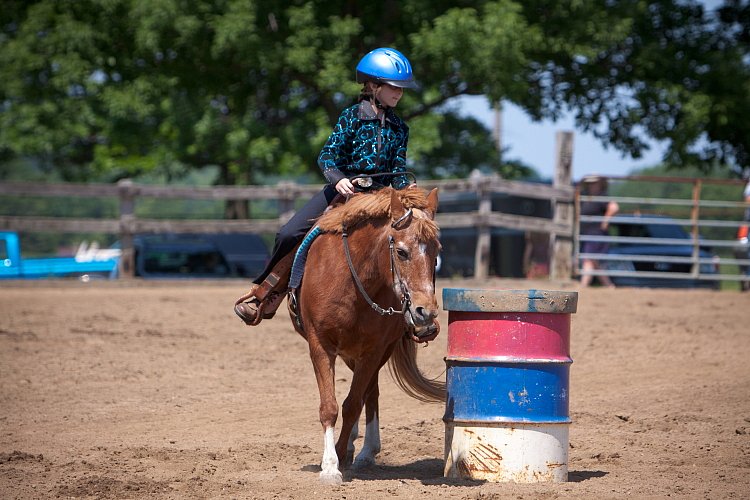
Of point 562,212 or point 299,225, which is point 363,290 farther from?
point 562,212

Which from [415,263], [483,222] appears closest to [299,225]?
[415,263]

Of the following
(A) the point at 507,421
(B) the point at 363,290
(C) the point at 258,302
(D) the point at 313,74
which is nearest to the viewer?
(A) the point at 507,421

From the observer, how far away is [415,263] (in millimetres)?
4891

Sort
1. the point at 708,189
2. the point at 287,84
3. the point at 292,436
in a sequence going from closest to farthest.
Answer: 1. the point at 292,436
2. the point at 287,84
3. the point at 708,189

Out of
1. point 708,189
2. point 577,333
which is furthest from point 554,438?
point 708,189

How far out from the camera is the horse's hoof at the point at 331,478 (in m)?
5.11

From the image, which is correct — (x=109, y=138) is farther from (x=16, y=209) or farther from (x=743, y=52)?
(x=16, y=209)

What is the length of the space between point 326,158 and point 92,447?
2499 millimetres

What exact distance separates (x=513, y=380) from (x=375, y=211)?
3.93ft

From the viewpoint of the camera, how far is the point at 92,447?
621cm

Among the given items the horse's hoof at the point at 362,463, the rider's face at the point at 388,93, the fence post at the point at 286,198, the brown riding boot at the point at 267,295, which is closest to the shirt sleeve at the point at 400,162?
the rider's face at the point at 388,93

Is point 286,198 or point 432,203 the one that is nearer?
point 432,203

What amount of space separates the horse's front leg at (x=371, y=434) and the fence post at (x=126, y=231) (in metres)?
10.2

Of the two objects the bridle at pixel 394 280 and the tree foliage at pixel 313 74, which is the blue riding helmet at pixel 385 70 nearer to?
the bridle at pixel 394 280
